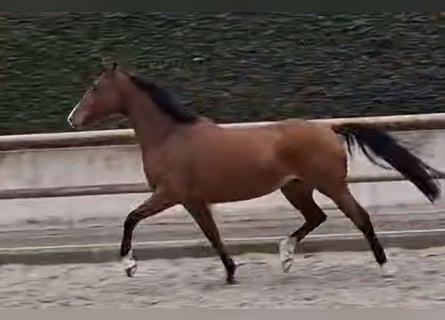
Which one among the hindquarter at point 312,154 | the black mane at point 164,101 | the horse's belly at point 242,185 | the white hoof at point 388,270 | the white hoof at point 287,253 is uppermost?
the black mane at point 164,101

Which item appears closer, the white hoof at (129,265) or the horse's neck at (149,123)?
the white hoof at (129,265)

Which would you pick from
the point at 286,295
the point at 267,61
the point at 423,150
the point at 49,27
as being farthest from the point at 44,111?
the point at 286,295

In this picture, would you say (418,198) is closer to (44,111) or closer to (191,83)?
(191,83)

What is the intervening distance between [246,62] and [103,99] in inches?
141

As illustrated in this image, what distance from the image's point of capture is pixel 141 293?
506 centimetres

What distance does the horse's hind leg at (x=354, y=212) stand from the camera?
535cm

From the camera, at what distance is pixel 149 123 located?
5492 mm

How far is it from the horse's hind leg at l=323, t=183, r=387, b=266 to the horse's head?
1330 mm

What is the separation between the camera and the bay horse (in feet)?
17.3

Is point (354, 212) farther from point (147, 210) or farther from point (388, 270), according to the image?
point (147, 210)

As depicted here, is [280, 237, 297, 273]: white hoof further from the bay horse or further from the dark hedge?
the dark hedge

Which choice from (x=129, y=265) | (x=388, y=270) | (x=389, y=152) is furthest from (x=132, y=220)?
(x=389, y=152)

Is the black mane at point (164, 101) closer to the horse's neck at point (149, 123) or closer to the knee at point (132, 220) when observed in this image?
the horse's neck at point (149, 123)

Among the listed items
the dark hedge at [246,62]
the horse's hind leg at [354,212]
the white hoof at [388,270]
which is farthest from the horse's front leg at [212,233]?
the dark hedge at [246,62]
